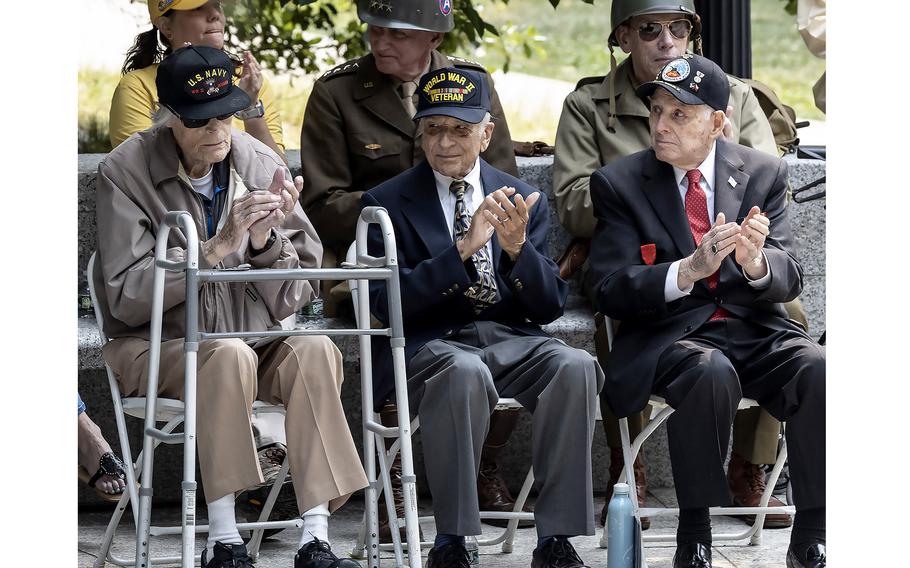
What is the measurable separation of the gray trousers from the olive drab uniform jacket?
1105 mm

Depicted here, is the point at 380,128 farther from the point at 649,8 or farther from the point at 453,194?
the point at 649,8

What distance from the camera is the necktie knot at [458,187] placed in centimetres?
503

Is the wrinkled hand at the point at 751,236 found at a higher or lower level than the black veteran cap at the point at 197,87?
lower

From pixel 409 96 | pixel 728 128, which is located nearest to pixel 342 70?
pixel 409 96

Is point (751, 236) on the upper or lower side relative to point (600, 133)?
lower

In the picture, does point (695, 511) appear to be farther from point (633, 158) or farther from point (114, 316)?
point (114, 316)

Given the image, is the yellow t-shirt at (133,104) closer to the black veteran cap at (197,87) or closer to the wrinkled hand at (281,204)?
the black veteran cap at (197,87)

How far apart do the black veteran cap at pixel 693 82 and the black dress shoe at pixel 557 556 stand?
1.54 meters

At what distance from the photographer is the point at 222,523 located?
172 inches

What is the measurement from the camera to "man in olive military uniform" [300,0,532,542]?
554 cm

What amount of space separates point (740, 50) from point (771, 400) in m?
2.34

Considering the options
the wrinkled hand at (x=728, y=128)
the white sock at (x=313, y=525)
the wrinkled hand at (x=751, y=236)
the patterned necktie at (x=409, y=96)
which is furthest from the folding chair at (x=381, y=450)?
the wrinkled hand at (x=728, y=128)

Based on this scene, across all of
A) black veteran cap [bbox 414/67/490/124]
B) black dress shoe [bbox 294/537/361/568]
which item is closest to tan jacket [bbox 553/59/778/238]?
black veteran cap [bbox 414/67/490/124]

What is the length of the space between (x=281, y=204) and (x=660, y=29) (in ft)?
6.38
